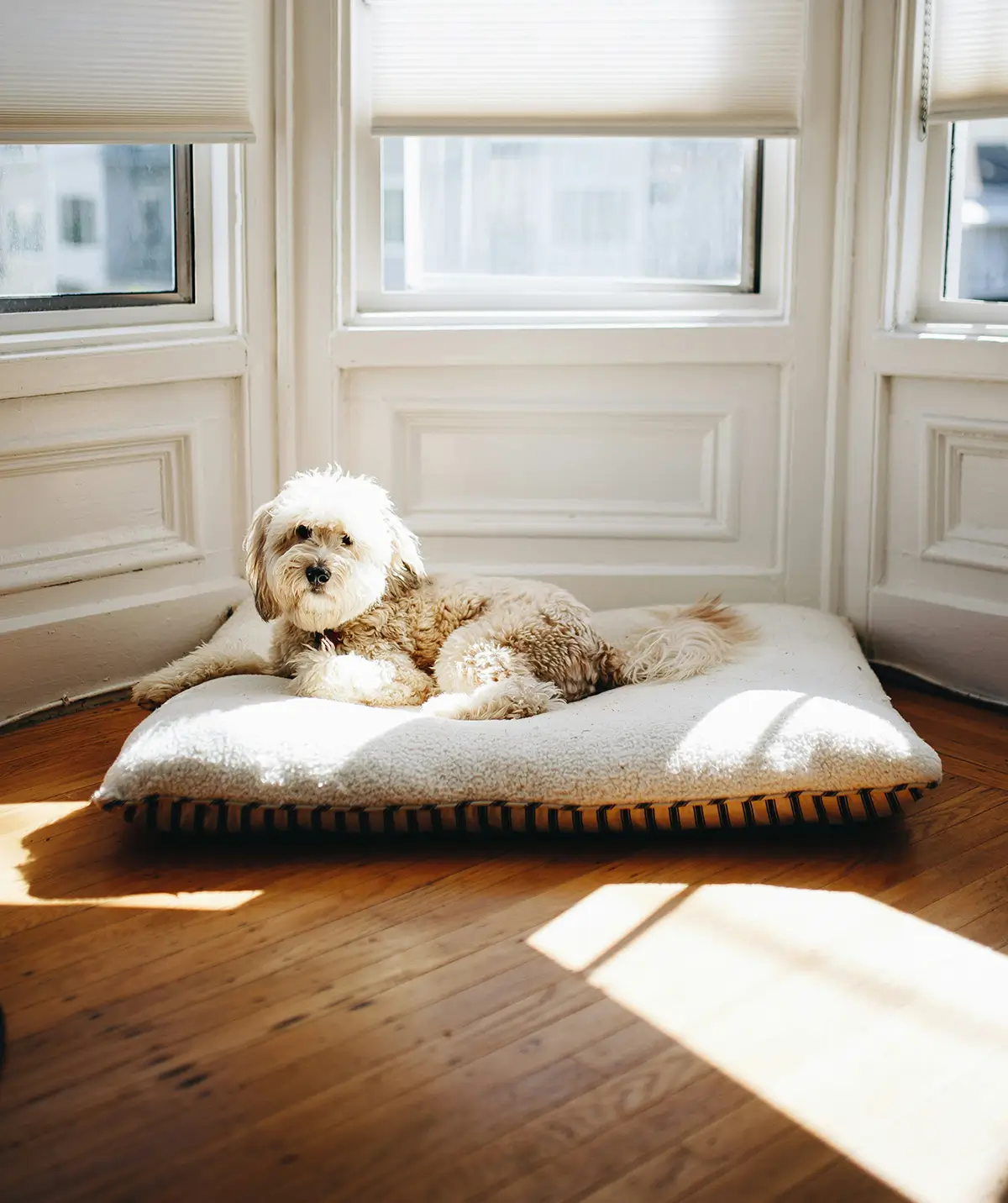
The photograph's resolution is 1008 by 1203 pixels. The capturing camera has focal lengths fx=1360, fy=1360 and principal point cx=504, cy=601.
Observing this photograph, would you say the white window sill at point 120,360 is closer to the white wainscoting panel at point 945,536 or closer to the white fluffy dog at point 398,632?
the white fluffy dog at point 398,632

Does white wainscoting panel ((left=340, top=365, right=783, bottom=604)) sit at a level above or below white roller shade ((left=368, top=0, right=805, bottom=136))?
below

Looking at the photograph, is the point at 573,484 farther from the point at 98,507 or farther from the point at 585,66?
the point at 98,507

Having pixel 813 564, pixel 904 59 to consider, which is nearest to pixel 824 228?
pixel 904 59

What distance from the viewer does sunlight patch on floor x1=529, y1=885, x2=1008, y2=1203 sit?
5.27 feet

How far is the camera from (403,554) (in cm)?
276

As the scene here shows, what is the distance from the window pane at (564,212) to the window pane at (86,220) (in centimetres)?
58

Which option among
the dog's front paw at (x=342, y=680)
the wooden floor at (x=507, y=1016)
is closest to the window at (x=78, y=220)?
the dog's front paw at (x=342, y=680)

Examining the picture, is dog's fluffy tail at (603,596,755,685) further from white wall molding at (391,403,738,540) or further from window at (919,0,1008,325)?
window at (919,0,1008,325)

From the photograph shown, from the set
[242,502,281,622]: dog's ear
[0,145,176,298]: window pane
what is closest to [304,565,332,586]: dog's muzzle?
[242,502,281,622]: dog's ear

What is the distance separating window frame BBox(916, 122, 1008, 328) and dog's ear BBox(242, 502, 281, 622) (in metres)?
1.78

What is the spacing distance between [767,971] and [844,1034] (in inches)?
7.2

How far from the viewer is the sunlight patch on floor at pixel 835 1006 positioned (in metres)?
1.61

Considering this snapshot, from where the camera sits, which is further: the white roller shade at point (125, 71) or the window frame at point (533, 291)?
the window frame at point (533, 291)

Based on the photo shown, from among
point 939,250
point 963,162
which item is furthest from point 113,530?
point 963,162
